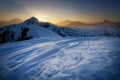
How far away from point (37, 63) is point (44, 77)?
123cm

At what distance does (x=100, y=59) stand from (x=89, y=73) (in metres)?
0.96

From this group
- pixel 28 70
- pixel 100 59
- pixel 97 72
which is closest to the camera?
pixel 97 72

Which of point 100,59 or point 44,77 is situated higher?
point 100,59

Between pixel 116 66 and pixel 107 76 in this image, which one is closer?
pixel 107 76

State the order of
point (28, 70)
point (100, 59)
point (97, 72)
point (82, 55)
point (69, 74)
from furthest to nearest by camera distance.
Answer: point (82, 55)
point (28, 70)
point (100, 59)
point (69, 74)
point (97, 72)

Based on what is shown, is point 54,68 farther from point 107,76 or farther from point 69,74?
point 107,76

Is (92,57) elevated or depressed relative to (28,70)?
elevated

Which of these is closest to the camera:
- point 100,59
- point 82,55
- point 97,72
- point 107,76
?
point 107,76

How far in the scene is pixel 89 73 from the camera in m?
3.96

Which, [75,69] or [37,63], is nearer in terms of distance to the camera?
[75,69]

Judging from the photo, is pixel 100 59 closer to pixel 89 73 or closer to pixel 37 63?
pixel 89 73

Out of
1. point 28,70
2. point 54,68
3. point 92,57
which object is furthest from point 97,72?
point 28,70

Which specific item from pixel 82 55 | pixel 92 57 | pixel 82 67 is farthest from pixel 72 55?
pixel 82 67

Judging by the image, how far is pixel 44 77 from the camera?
432 cm
